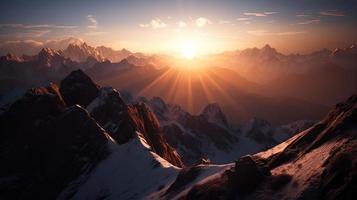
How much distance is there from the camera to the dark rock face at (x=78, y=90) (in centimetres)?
16194

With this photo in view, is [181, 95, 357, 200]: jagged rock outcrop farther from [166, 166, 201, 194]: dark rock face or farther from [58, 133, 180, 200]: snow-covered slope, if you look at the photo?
[58, 133, 180, 200]: snow-covered slope

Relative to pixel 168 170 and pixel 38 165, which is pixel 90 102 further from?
pixel 168 170

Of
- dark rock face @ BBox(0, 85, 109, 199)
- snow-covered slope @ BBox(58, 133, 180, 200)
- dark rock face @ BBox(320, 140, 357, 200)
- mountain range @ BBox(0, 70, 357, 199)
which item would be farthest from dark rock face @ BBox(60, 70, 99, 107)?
dark rock face @ BBox(320, 140, 357, 200)

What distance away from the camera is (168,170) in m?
96.2

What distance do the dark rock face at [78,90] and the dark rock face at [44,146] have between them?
68.6 ft

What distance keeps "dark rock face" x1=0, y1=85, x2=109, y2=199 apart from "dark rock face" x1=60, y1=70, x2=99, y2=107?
823 inches

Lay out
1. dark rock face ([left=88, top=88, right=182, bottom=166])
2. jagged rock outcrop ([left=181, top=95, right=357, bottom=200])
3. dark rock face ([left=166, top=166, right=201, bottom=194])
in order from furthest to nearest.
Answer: dark rock face ([left=88, top=88, right=182, bottom=166])
dark rock face ([left=166, top=166, right=201, bottom=194])
jagged rock outcrop ([left=181, top=95, right=357, bottom=200])

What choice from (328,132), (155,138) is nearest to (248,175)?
(328,132)

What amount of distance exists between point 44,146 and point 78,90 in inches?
1714

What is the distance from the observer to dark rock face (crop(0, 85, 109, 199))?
11650 centimetres

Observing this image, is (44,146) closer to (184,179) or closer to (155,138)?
(155,138)

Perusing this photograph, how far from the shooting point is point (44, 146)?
12700 centimetres

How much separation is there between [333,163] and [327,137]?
10.2m

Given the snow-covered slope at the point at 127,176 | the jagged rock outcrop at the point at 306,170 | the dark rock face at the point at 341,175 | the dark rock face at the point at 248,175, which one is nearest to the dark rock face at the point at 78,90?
the snow-covered slope at the point at 127,176
